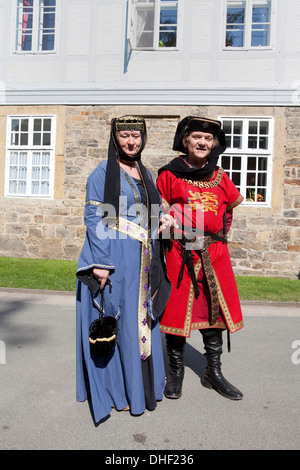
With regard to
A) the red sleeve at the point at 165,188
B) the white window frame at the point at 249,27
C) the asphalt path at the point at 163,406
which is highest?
the white window frame at the point at 249,27

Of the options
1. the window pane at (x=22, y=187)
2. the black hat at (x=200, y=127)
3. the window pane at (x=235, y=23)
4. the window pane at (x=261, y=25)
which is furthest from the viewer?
the window pane at (x=22, y=187)

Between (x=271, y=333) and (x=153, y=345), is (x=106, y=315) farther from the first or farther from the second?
(x=271, y=333)

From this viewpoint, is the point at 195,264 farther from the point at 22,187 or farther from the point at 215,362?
the point at 22,187

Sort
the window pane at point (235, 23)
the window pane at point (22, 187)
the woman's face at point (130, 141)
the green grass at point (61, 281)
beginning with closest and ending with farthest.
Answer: the woman's face at point (130, 141), the green grass at point (61, 281), the window pane at point (235, 23), the window pane at point (22, 187)

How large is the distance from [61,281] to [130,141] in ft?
16.6

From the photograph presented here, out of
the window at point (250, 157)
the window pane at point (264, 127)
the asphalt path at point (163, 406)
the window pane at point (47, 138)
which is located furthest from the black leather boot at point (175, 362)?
the window pane at point (47, 138)

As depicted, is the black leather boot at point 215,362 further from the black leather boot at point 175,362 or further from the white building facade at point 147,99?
the white building facade at point 147,99

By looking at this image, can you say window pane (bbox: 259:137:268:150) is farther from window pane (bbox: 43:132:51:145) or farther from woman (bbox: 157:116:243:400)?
woman (bbox: 157:116:243:400)

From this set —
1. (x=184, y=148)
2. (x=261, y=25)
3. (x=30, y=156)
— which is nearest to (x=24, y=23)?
(x=30, y=156)

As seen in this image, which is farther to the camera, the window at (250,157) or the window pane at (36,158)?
the window pane at (36,158)

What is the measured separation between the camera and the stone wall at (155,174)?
9.26 m

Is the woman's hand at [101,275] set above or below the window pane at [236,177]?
below

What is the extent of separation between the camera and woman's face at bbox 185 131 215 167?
Answer: 9.90ft

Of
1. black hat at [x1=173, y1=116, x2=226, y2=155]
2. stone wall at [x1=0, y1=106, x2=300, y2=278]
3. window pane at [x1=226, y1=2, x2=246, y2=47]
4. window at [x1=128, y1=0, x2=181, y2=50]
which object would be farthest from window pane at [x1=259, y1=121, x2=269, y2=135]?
black hat at [x1=173, y1=116, x2=226, y2=155]
